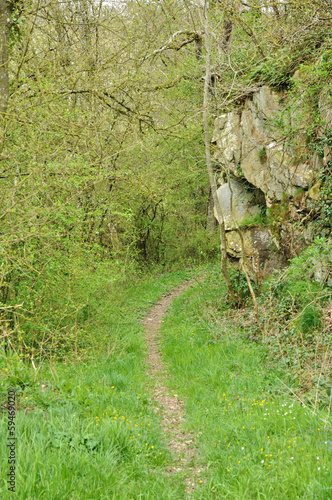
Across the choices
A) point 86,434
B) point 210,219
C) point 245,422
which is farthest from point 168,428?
point 210,219

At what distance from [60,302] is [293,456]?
463 centimetres

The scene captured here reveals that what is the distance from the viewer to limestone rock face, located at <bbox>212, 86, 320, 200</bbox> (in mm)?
8219

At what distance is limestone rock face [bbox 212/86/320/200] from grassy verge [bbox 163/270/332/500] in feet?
11.4

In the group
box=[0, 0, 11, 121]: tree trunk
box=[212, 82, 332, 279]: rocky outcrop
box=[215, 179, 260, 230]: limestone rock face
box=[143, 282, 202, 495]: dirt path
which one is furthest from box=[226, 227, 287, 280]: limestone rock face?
box=[0, 0, 11, 121]: tree trunk

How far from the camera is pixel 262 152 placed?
9.20m

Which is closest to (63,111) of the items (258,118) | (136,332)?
(258,118)

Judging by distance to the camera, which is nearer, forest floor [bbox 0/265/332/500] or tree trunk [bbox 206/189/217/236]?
forest floor [bbox 0/265/332/500]

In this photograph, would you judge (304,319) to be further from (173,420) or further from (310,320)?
(173,420)

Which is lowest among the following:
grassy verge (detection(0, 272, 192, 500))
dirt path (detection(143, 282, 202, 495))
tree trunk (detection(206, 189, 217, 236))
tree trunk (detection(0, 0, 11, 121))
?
dirt path (detection(143, 282, 202, 495))

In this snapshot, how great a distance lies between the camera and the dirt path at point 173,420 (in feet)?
13.2

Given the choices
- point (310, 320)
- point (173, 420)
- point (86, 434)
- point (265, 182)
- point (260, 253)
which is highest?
point (265, 182)

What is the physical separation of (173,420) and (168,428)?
0.23 meters

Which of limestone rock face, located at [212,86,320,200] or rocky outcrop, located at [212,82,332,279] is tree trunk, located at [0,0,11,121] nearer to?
limestone rock face, located at [212,86,320,200]

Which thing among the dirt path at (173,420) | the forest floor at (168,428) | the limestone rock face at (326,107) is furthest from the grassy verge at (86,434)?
the limestone rock face at (326,107)
